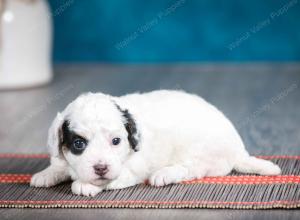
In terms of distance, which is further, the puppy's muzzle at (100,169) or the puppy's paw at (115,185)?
the puppy's paw at (115,185)

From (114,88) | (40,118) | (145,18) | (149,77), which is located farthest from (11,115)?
(145,18)

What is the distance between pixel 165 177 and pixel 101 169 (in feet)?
1.15

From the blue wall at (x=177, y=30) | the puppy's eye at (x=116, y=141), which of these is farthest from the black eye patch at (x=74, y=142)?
the blue wall at (x=177, y=30)

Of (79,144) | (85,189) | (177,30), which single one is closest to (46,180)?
(85,189)

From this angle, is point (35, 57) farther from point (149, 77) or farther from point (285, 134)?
point (285, 134)

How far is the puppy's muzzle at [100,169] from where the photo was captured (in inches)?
112

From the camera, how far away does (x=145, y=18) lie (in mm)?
6602

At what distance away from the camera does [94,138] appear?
9.52 ft

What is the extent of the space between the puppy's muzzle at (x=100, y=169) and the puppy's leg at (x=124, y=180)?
0.64ft

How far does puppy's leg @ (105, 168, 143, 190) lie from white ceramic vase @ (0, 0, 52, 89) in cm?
297

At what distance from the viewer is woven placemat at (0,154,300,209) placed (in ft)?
9.48

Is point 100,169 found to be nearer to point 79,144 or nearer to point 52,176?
point 79,144

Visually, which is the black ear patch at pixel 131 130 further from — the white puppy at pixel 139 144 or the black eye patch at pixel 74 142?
the black eye patch at pixel 74 142

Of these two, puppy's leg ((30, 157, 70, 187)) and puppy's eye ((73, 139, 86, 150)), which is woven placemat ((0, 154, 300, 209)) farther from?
puppy's eye ((73, 139, 86, 150))
